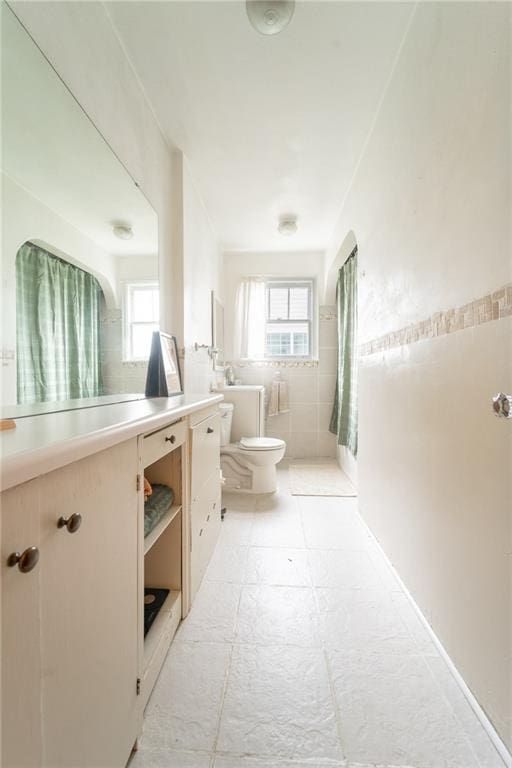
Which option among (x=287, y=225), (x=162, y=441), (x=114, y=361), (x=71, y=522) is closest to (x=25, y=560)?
(x=71, y=522)

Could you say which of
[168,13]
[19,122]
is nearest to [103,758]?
[19,122]

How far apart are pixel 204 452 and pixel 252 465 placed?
1142 mm

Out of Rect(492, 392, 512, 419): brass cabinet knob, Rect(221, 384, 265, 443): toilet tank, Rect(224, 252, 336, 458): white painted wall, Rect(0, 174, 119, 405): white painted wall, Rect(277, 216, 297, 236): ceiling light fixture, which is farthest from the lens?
Rect(224, 252, 336, 458): white painted wall

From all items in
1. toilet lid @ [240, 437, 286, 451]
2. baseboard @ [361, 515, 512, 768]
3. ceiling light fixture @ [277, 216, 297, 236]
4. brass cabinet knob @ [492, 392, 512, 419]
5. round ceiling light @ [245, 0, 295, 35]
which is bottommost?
baseboard @ [361, 515, 512, 768]

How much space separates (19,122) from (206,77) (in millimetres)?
1092

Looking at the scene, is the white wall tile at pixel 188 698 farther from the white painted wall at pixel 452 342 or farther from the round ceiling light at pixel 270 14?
the round ceiling light at pixel 270 14

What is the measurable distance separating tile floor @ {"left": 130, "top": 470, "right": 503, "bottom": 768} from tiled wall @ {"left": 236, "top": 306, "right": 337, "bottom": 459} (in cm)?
207

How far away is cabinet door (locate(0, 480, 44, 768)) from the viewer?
38 centimetres

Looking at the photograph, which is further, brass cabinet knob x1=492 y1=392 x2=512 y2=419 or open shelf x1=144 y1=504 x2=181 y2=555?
open shelf x1=144 y1=504 x2=181 y2=555

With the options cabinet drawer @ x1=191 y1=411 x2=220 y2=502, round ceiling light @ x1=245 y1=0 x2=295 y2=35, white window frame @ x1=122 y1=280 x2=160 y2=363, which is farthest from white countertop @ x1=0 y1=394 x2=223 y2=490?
round ceiling light @ x1=245 y1=0 x2=295 y2=35

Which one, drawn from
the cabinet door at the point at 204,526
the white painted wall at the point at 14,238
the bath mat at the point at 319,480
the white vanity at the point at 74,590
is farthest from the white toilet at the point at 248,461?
the white painted wall at the point at 14,238

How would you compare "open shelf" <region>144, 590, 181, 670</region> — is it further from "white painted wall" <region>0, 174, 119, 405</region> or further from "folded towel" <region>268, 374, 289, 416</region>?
"folded towel" <region>268, 374, 289, 416</region>

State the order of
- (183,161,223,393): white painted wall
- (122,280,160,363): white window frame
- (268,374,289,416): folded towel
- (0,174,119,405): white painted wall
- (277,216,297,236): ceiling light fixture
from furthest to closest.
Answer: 1. (268,374,289,416): folded towel
2. (277,216,297,236): ceiling light fixture
3. (183,161,223,393): white painted wall
4. (122,280,160,363): white window frame
5. (0,174,119,405): white painted wall

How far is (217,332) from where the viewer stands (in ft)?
10.5
